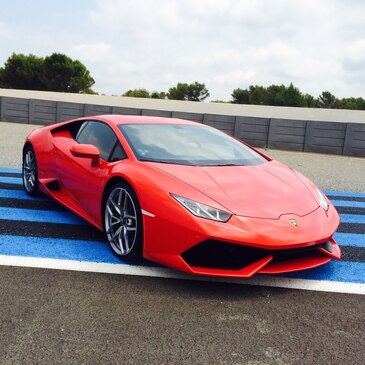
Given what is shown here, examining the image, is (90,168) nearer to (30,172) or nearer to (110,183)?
(110,183)

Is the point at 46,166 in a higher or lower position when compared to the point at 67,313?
higher

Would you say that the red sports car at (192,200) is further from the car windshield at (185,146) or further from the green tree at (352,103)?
the green tree at (352,103)

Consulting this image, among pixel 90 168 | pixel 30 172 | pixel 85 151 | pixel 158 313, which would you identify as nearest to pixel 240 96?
pixel 30 172

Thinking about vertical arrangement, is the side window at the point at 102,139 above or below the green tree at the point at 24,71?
below

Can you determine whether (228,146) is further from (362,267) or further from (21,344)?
(21,344)

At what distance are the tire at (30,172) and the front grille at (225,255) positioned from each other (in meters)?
2.94

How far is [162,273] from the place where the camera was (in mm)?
3072

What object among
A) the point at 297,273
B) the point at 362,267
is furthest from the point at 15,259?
the point at 362,267

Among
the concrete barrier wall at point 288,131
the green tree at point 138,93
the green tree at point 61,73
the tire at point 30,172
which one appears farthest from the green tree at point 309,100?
the tire at point 30,172

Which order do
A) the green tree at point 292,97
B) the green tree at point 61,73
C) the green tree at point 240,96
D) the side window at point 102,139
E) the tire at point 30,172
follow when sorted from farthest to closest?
1. the green tree at point 240,96
2. the green tree at point 292,97
3. the green tree at point 61,73
4. the tire at point 30,172
5. the side window at point 102,139

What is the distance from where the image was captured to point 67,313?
246 centimetres

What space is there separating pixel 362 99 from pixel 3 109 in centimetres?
6310

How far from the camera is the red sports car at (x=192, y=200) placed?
2.70 m

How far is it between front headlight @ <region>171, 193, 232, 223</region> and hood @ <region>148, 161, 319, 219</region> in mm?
81
